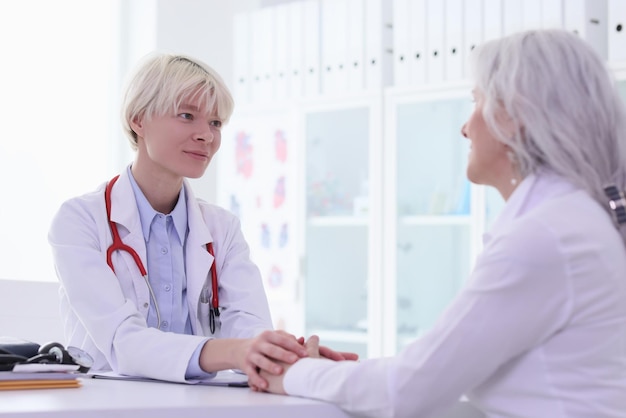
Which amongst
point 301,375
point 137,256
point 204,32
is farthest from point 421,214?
point 301,375

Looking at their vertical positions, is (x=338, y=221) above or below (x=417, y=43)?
below

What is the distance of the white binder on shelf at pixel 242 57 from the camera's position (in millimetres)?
4547

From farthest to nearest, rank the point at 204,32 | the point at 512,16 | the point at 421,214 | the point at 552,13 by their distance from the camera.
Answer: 1. the point at 204,32
2. the point at 421,214
3. the point at 512,16
4. the point at 552,13

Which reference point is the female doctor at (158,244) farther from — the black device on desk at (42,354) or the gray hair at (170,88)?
the black device on desk at (42,354)

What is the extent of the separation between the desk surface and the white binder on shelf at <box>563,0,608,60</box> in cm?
248

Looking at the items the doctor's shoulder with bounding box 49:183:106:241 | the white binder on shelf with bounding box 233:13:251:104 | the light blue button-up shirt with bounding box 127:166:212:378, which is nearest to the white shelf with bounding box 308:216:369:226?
the white binder on shelf with bounding box 233:13:251:104

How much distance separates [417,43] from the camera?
3928 millimetres

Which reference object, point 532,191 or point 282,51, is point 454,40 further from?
point 532,191

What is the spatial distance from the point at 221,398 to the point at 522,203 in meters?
0.52

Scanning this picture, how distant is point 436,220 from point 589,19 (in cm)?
107

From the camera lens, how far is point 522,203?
1.33 meters

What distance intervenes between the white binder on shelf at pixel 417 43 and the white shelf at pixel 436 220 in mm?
586

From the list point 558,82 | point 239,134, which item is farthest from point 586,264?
point 239,134

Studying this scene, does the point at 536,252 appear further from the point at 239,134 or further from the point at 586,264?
the point at 239,134
